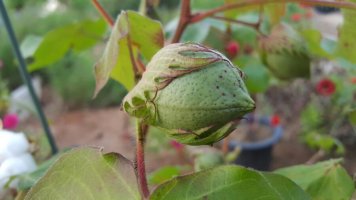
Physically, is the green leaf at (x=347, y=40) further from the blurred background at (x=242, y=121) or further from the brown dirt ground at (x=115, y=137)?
the brown dirt ground at (x=115, y=137)

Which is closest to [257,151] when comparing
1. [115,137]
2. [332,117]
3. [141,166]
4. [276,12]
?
[332,117]

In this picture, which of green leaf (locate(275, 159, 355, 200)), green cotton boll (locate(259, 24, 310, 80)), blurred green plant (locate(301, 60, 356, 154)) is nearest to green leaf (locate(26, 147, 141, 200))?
green leaf (locate(275, 159, 355, 200))

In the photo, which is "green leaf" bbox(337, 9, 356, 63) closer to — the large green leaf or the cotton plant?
the large green leaf

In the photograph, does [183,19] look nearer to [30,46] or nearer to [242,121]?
[30,46]

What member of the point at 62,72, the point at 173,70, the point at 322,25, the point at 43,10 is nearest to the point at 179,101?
the point at 173,70

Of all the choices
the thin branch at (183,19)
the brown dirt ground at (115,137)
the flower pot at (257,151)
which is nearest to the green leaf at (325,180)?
the thin branch at (183,19)

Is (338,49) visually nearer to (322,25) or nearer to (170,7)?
(322,25)
